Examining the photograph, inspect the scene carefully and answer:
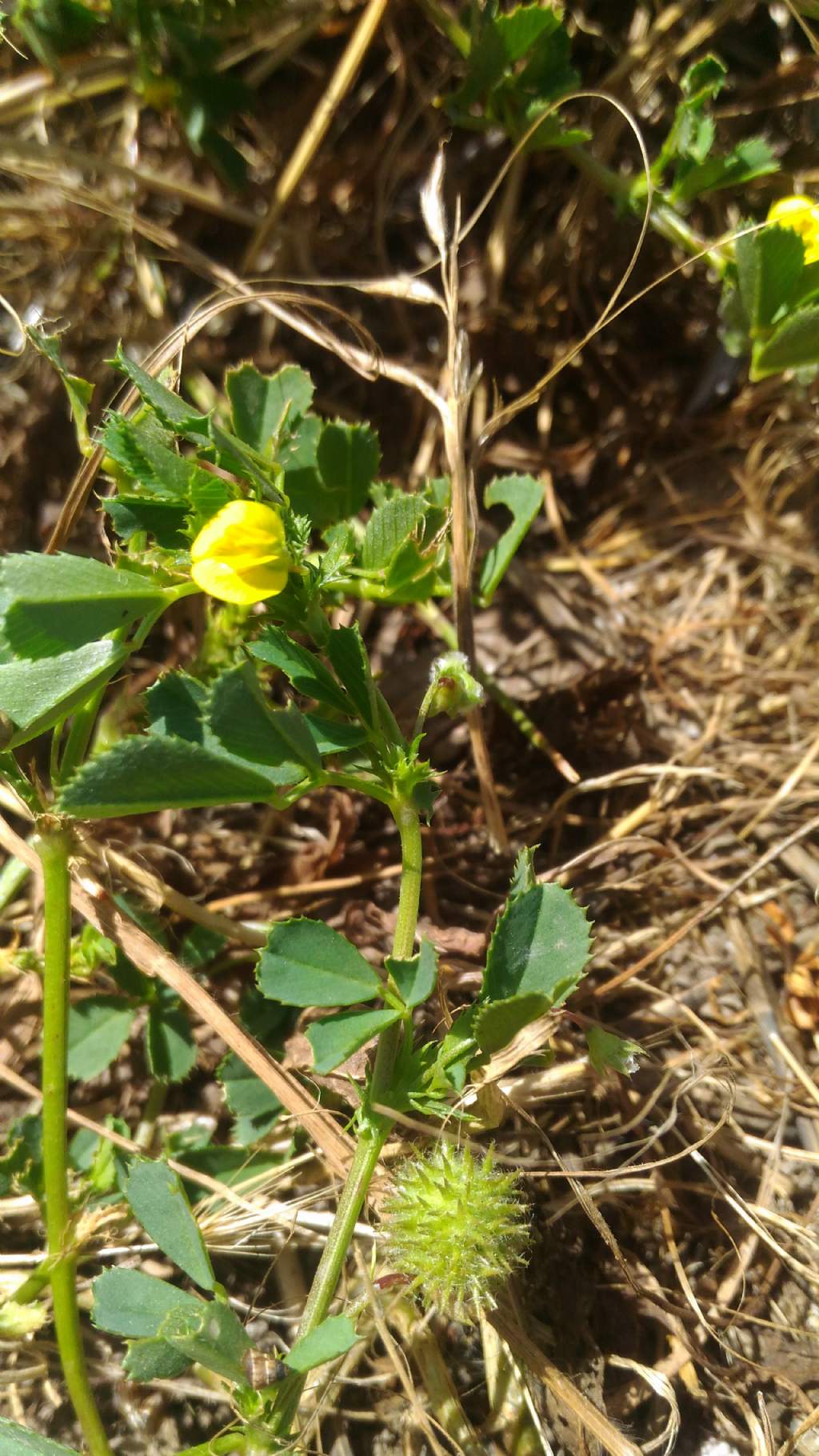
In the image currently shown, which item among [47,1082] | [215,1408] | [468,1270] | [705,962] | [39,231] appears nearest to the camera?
[468,1270]

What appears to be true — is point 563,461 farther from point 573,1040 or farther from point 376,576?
point 573,1040

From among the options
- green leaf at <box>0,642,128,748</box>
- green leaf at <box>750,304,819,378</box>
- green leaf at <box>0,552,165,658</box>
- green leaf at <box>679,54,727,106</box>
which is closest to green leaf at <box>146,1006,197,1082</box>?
green leaf at <box>0,642,128,748</box>

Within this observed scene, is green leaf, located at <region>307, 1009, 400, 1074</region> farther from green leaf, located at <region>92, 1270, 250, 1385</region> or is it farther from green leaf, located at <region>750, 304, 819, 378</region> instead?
green leaf, located at <region>750, 304, 819, 378</region>

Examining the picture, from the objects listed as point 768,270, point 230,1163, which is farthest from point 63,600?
point 768,270

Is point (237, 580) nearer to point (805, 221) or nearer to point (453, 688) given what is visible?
point (453, 688)

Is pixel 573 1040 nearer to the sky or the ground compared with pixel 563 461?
nearer to the ground

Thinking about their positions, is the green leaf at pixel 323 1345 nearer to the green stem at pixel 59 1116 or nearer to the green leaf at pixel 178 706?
the green stem at pixel 59 1116

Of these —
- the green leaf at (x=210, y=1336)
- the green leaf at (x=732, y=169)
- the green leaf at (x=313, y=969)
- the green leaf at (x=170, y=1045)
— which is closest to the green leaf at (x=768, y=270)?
the green leaf at (x=732, y=169)

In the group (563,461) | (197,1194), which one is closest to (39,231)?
(563,461)
